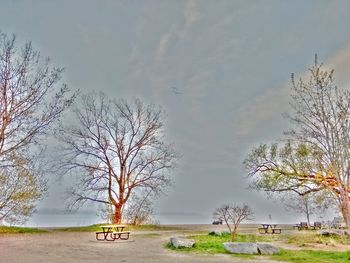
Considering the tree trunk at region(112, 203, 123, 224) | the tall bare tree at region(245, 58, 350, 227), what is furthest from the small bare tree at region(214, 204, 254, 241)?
the tree trunk at region(112, 203, 123, 224)

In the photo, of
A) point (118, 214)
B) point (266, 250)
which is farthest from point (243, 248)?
point (118, 214)

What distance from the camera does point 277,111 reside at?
21875 mm

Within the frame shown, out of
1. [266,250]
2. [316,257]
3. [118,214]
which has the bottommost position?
[316,257]

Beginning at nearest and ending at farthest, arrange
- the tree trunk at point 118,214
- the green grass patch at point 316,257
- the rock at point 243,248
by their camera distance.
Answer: the green grass patch at point 316,257
the rock at point 243,248
the tree trunk at point 118,214

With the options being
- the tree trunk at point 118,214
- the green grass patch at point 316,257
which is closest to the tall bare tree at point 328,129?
the green grass patch at point 316,257

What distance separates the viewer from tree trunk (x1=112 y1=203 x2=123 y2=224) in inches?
1103

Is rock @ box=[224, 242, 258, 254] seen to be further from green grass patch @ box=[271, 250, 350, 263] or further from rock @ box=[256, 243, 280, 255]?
green grass patch @ box=[271, 250, 350, 263]

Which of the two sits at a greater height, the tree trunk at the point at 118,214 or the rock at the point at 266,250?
the tree trunk at the point at 118,214

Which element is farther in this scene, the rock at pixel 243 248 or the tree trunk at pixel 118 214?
the tree trunk at pixel 118 214

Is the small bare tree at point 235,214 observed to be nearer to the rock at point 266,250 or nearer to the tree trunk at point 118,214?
the rock at point 266,250

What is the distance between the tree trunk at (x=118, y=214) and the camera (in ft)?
91.9

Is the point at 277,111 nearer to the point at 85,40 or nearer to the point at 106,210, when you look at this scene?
the point at 85,40

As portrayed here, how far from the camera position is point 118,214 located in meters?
28.3

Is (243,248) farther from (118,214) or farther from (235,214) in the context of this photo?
(118,214)
